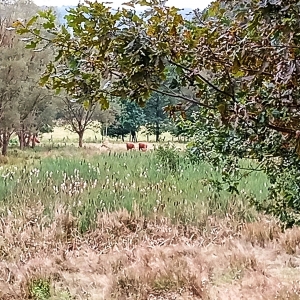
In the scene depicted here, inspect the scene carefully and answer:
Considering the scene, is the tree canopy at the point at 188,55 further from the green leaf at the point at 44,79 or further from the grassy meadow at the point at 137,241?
the grassy meadow at the point at 137,241

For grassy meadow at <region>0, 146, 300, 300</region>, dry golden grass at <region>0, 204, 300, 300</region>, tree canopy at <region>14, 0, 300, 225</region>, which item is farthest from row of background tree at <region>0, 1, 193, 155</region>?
tree canopy at <region>14, 0, 300, 225</region>

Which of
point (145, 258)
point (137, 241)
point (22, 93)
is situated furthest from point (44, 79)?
point (22, 93)

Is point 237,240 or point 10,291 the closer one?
point 10,291

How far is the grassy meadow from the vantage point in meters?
3.04

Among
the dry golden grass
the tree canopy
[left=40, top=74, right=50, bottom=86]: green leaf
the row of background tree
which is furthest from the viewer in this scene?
the row of background tree

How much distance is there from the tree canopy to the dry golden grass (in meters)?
1.88

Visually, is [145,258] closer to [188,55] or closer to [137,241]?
[137,241]

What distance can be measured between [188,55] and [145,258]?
8.35 ft

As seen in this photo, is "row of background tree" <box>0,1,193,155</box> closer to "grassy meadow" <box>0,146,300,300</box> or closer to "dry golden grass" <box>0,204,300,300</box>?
"grassy meadow" <box>0,146,300,300</box>

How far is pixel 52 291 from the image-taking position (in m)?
3.04

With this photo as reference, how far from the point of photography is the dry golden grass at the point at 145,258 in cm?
300

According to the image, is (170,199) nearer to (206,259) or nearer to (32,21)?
(206,259)

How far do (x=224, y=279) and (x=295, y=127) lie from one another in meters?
2.33

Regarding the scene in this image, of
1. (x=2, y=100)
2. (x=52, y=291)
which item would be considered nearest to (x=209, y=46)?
(x=52, y=291)
